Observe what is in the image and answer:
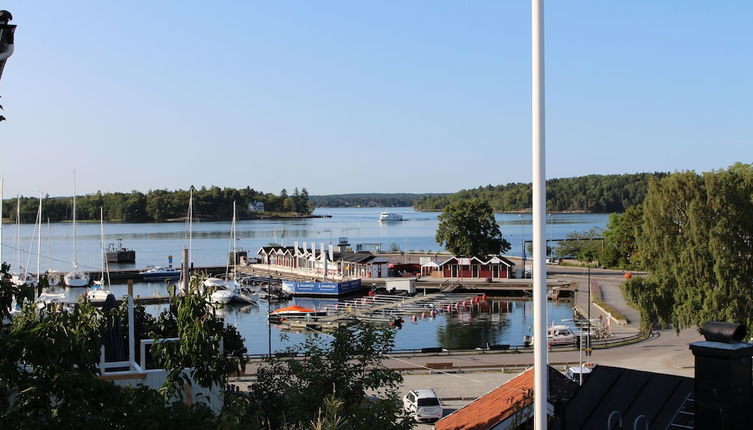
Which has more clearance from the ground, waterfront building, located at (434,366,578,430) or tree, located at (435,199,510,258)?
tree, located at (435,199,510,258)

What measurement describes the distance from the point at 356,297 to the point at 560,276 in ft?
58.8

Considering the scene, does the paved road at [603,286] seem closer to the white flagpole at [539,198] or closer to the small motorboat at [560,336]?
the small motorboat at [560,336]

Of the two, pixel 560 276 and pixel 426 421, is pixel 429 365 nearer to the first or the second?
pixel 426 421

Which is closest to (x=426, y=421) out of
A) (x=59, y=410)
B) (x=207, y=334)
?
(x=207, y=334)

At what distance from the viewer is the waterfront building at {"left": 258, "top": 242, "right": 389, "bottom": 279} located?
73.3 metres

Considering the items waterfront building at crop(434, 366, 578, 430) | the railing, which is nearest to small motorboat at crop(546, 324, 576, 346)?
the railing

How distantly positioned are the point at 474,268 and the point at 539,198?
215 feet

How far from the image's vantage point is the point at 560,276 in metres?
67.9

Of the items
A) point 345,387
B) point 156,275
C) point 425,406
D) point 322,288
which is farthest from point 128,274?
point 345,387

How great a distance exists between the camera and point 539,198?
569 cm

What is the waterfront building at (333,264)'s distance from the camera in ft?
241

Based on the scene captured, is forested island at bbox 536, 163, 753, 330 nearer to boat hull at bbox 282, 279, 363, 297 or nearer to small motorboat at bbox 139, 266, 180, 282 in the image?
boat hull at bbox 282, 279, 363, 297

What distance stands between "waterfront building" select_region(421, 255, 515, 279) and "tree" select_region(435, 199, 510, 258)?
1.52 meters

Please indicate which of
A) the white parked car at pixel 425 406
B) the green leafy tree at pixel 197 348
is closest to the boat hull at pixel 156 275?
the white parked car at pixel 425 406
